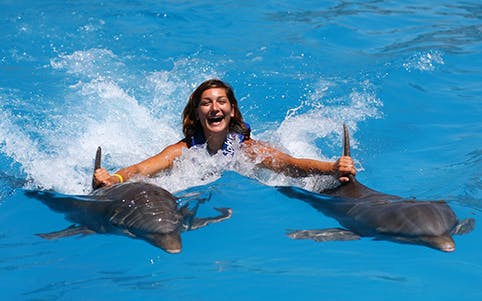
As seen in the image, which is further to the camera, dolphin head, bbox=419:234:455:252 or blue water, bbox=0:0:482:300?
blue water, bbox=0:0:482:300

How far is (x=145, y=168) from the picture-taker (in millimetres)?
6250

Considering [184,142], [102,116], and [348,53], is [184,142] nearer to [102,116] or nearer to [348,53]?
[102,116]

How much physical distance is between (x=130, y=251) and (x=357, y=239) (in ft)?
5.03

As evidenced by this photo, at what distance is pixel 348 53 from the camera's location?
11062mm

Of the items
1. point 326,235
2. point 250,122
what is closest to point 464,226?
point 326,235

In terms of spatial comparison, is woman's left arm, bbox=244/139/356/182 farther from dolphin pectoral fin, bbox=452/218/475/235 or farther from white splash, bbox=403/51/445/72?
white splash, bbox=403/51/445/72

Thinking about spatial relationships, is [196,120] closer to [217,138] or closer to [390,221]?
[217,138]

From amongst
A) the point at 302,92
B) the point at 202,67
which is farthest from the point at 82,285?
the point at 202,67

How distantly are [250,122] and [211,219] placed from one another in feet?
11.5

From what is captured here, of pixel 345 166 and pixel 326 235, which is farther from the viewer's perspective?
pixel 345 166

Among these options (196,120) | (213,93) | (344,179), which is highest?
(213,93)

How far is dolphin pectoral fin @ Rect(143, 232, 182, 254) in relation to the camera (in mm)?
4676

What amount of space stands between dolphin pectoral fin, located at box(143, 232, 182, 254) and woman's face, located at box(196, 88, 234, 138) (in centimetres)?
186

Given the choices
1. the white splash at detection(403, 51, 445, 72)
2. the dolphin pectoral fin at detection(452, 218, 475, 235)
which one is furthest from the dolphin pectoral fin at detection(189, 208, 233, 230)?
the white splash at detection(403, 51, 445, 72)
